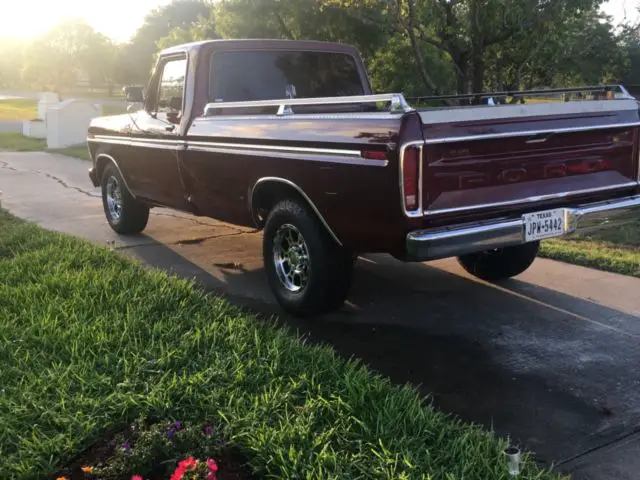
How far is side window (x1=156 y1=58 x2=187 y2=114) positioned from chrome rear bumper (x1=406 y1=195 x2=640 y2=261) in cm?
312

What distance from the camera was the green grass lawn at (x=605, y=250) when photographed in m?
6.32

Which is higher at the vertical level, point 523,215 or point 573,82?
point 573,82

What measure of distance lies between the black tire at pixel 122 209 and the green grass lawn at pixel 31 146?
30.2ft

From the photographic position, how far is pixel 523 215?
4309 mm

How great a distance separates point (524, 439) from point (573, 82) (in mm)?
13795

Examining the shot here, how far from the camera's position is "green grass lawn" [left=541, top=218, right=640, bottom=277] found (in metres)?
6.32

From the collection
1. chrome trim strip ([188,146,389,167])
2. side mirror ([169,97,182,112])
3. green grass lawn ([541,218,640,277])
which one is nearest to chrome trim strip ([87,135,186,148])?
side mirror ([169,97,182,112])

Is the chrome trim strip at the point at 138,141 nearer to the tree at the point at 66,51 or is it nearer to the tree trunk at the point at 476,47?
the tree trunk at the point at 476,47

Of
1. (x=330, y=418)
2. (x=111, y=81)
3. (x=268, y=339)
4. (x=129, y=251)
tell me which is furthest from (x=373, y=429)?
(x=111, y=81)

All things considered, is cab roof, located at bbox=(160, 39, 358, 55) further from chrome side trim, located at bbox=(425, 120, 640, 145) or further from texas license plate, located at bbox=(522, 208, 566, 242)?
texas license plate, located at bbox=(522, 208, 566, 242)

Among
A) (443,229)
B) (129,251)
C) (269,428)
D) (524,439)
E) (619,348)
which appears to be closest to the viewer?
(269,428)

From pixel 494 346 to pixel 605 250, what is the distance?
2.96 m

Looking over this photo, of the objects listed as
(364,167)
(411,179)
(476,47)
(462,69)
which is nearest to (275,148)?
(364,167)

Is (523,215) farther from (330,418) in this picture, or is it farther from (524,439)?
Result: (330,418)
